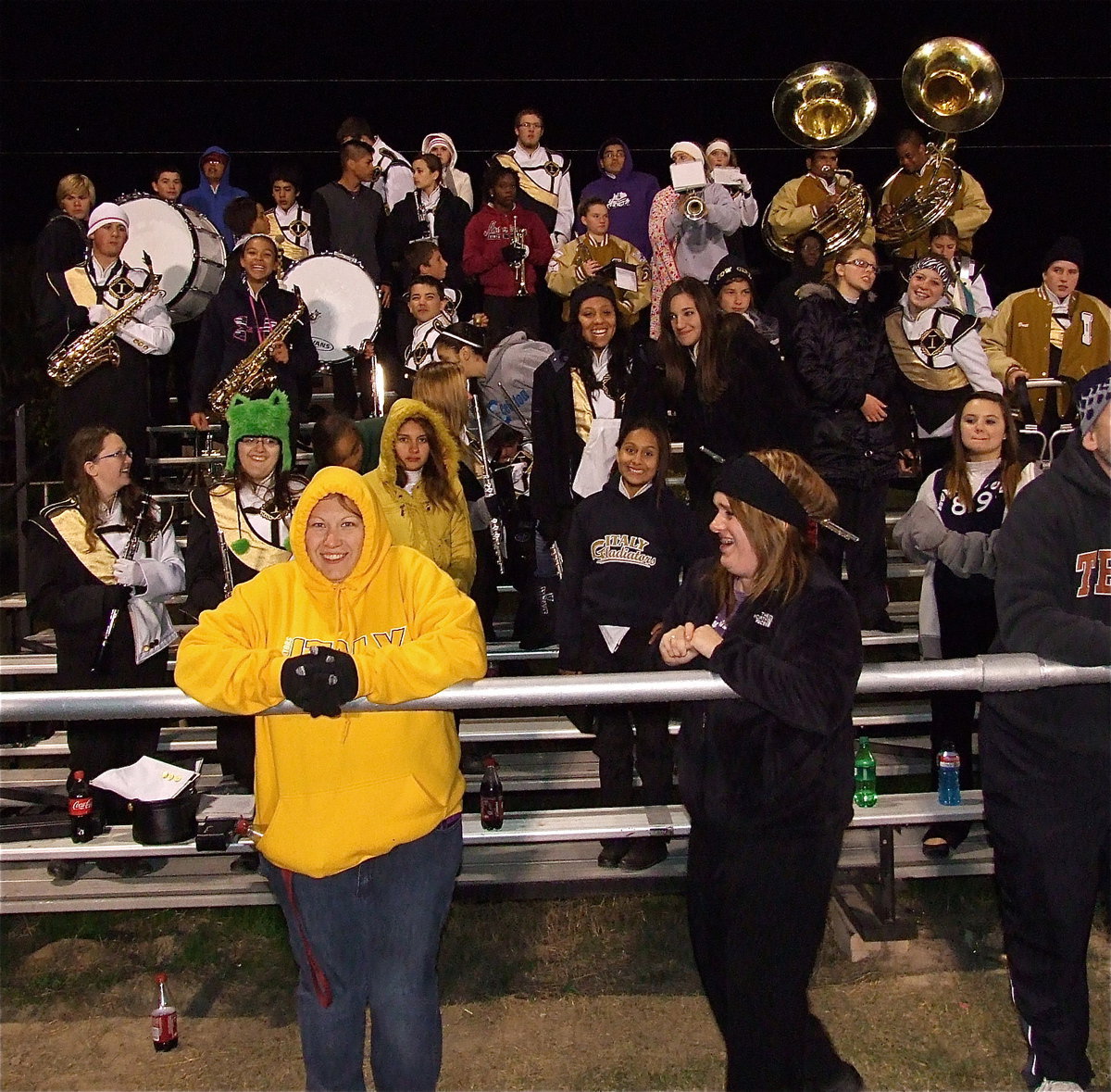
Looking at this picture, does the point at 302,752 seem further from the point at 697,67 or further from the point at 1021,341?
the point at 697,67

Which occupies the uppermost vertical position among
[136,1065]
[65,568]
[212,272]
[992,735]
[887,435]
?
[212,272]

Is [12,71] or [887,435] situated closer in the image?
[887,435]

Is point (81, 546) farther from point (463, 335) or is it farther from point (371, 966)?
point (463, 335)

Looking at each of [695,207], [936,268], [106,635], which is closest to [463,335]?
[695,207]

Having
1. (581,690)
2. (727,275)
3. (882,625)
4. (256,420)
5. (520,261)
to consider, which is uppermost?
(520,261)

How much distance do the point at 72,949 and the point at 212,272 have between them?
20.0ft

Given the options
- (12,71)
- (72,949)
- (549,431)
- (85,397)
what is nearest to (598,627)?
(549,431)

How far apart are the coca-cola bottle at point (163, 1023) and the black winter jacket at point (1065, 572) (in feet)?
9.52

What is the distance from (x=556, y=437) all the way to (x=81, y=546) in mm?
2394

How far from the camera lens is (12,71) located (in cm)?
1585

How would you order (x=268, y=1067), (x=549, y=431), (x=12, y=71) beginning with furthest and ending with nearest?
1. (x=12, y=71)
2. (x=549, y=431)
3. (x=268, y=1067)

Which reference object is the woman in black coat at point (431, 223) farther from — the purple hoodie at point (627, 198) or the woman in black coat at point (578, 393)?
the woman in black coat at point (578, 393)

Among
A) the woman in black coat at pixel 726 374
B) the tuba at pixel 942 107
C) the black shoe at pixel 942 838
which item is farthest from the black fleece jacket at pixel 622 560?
the tuba at pixel 942 107

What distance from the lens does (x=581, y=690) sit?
2.61m
